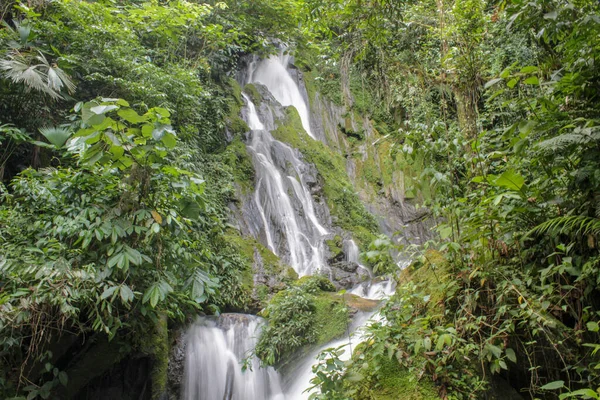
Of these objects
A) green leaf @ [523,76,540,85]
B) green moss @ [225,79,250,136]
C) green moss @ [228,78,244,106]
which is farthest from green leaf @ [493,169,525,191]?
green moss @ [228,78,244,106]

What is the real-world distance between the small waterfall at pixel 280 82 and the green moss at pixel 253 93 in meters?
1.32

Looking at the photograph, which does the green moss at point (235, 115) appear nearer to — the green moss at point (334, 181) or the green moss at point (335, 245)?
the green moss at point (334, 181)

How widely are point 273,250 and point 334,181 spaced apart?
382 centimetres

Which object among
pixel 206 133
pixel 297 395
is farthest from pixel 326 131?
pixel 297 395

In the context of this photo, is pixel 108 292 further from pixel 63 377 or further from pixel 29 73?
pixel 29 73

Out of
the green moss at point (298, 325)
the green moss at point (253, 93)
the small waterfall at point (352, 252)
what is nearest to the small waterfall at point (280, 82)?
the green moss at point (253, 93)

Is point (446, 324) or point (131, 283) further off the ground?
point (131, 283)

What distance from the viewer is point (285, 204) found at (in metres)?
10.2

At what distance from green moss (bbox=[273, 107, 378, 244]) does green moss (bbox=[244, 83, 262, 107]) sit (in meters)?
1.10

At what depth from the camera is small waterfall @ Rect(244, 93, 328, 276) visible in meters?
9.20

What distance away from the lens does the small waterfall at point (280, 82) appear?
48.8 feet

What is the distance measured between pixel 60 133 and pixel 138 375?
10.4ft

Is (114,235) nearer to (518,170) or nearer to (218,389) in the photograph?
(218,389)

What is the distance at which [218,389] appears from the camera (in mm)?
5250
